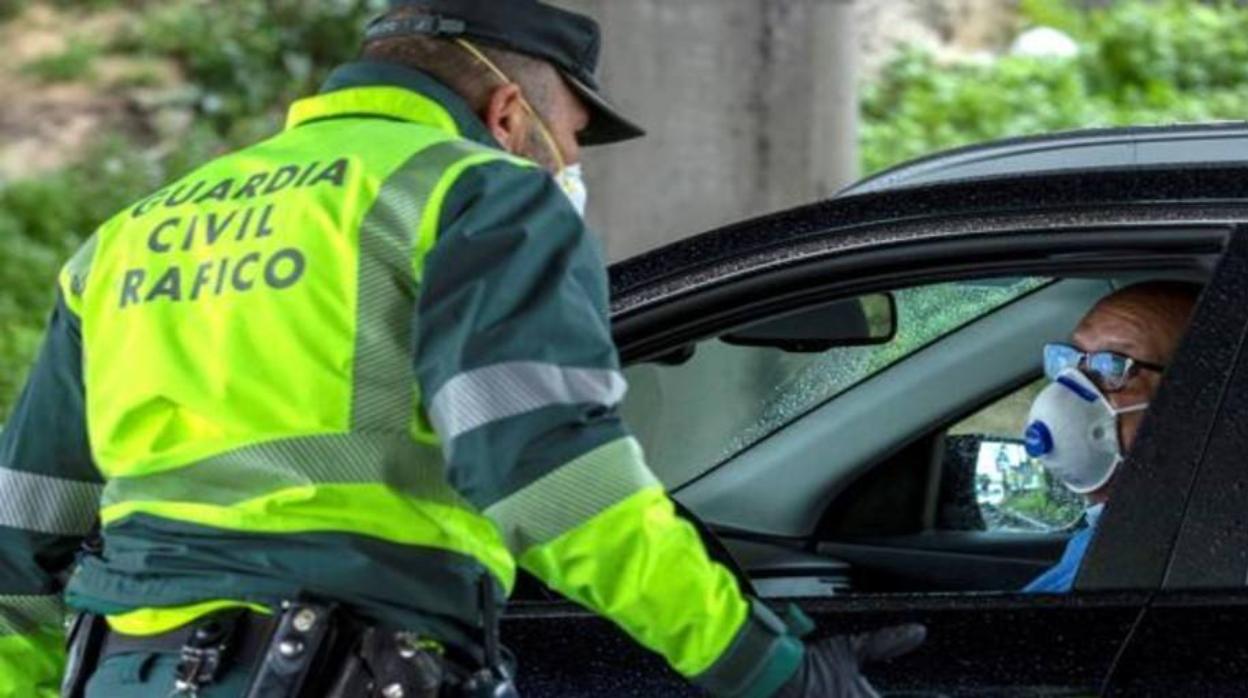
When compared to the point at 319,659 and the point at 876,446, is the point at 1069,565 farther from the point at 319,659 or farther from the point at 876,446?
the point at 319,659

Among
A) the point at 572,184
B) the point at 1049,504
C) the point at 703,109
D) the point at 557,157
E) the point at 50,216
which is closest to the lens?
the point at 557,157

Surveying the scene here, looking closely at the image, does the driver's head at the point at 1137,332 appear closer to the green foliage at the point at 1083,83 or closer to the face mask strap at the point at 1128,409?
the face mask strap at the point at 1128,409

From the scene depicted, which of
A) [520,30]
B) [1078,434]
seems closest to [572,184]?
[520,30]

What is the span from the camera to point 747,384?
13.3ft

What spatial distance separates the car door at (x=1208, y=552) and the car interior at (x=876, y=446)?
51 centimetres

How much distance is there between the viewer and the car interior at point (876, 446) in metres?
3.96

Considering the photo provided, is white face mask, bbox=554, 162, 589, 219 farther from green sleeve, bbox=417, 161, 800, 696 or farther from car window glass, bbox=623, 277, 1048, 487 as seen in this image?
car window glass, bbox=623, 277, 1048, 487

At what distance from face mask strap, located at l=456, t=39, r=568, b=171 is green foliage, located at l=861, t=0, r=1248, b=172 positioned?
26.0ft

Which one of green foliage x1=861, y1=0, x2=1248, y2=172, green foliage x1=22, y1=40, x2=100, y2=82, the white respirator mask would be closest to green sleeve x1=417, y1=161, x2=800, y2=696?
the white respirator mask

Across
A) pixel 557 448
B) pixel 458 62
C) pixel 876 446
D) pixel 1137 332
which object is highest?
pixel 458 62

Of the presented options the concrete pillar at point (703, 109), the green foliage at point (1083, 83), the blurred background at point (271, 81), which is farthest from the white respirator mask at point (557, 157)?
the green foliage at point (1083, 83)

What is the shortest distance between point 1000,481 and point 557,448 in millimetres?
1294

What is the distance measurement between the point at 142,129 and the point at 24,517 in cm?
845

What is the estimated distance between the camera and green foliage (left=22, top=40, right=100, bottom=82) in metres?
12.0
